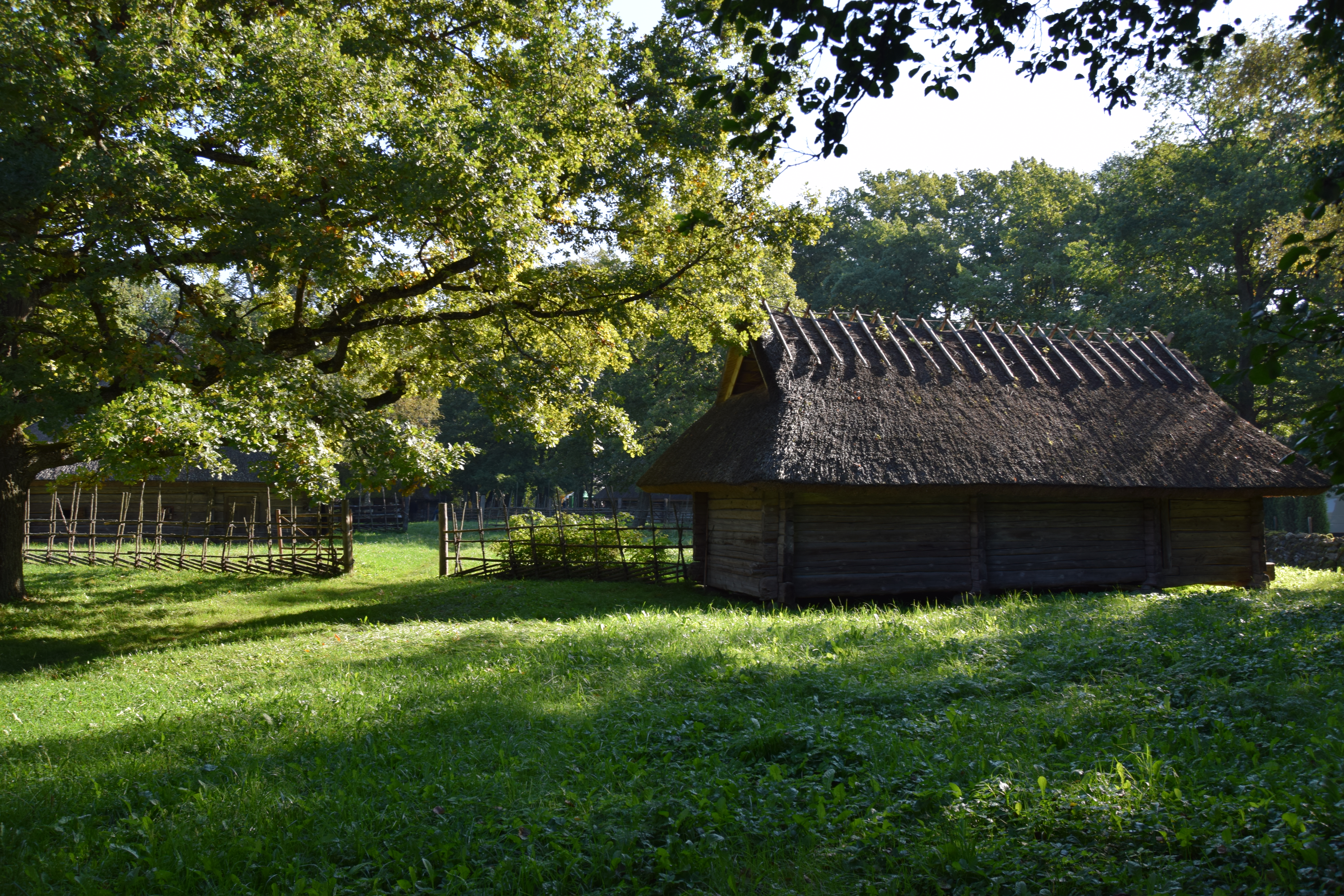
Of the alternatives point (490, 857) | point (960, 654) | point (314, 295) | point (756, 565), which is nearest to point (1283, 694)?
point (960, 654)

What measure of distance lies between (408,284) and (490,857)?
11.0m

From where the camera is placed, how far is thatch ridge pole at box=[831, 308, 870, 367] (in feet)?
52.3

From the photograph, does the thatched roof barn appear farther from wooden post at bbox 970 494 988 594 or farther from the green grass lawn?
the green grass lawn

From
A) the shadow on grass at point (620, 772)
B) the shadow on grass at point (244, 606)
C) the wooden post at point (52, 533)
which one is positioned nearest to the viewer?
the shadow on grass at point (620, 772)

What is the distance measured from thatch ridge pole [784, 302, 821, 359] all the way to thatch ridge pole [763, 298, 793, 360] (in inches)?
14.4

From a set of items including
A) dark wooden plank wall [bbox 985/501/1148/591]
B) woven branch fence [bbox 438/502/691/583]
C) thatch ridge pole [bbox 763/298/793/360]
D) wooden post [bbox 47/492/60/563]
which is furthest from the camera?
wooden post [bbox 47/492/60/563]

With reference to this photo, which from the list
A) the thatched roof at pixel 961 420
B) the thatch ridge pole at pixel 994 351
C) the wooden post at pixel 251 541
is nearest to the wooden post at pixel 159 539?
the wooden post at pixel 251 541

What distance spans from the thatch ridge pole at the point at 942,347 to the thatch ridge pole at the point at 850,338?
1.57 metres

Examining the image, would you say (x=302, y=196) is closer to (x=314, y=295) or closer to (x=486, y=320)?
(x=314, y=295)

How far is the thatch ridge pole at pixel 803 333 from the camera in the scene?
15734 millimetres

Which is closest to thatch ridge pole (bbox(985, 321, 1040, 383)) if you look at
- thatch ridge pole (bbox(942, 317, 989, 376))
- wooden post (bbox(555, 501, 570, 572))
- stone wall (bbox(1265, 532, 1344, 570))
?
thatch ridge pole (bbox(942, 317, 989, 376))

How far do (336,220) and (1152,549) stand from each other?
607 inches

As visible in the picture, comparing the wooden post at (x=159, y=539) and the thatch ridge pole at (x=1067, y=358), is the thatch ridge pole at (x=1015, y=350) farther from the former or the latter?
the wooden post at (x=159, y=539)

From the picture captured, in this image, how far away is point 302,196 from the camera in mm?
10367
